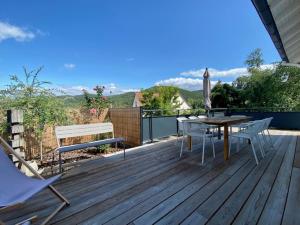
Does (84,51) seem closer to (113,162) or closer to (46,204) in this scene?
(113,162)

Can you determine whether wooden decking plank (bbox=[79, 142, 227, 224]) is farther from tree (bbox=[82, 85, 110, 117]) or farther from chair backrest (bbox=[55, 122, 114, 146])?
tree (bbox=[82, 85, 110, 117])

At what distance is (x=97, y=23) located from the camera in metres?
9.23

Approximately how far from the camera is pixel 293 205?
194cm

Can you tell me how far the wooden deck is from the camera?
1797 mm

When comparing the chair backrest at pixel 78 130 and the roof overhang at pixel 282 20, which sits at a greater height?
the roof overhang at pixel 282 20

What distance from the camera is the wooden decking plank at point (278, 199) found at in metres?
1.72

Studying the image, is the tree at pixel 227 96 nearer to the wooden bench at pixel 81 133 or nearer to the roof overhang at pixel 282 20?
the roof overhang at pixel 282 20

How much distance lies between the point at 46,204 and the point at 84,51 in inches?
469

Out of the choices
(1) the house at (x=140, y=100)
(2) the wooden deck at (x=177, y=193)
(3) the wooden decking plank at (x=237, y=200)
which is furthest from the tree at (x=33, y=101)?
(1) the house at (x=140, y=100)

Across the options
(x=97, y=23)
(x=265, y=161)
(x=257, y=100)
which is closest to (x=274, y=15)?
(x=265, y=161)

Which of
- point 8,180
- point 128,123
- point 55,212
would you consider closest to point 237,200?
point 55,212

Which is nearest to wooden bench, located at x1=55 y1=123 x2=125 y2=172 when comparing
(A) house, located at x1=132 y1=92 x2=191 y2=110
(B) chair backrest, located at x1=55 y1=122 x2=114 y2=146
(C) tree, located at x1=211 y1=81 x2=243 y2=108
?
(B) chair backrest, located at x1=55 y1=122 x2=114 y2=146

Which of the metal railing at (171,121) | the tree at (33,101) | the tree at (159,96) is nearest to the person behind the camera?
the tree at (33,101)

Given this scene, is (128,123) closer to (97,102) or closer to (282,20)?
(97,102)
